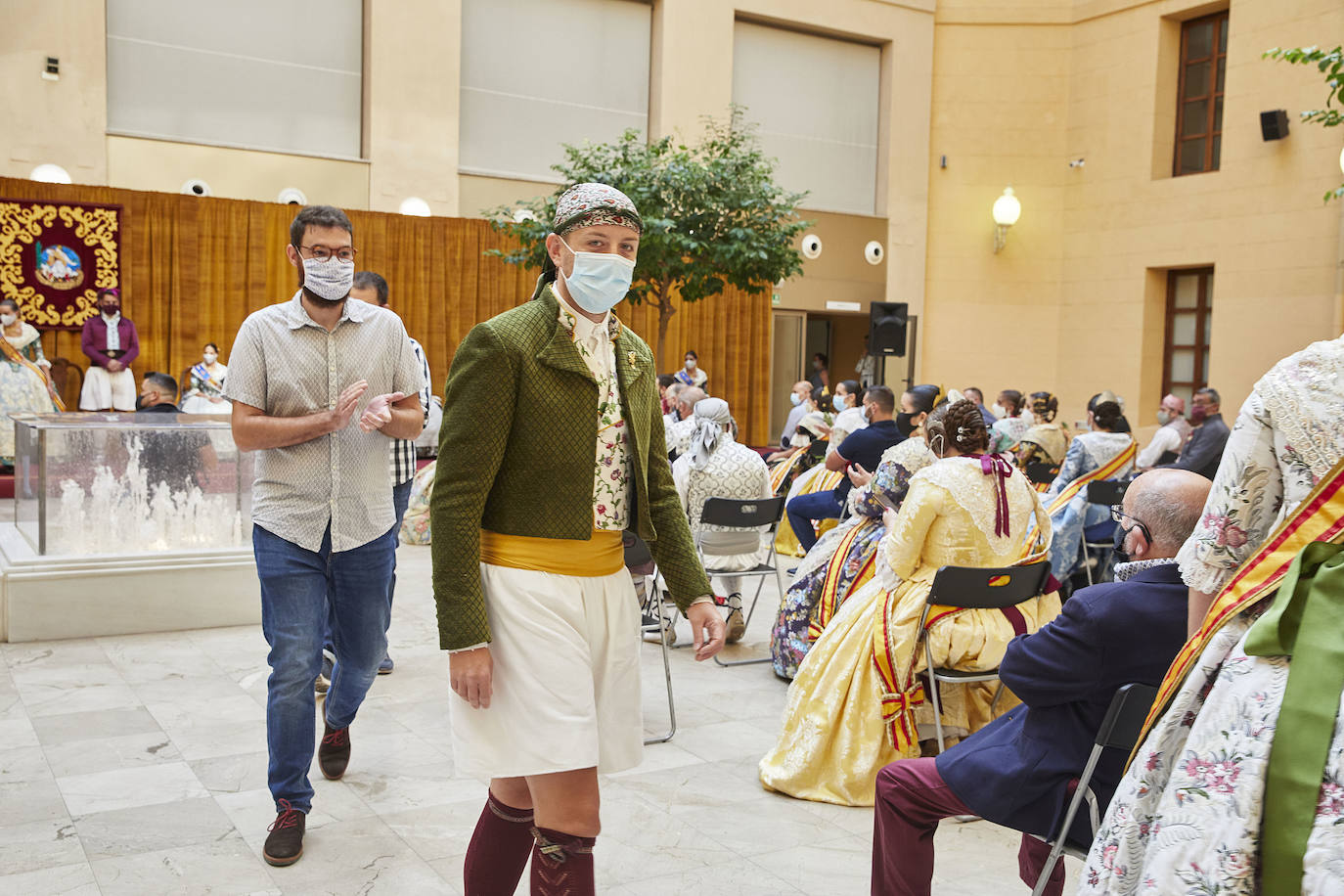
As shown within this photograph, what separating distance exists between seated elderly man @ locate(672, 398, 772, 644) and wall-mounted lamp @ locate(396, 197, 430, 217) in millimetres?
8074

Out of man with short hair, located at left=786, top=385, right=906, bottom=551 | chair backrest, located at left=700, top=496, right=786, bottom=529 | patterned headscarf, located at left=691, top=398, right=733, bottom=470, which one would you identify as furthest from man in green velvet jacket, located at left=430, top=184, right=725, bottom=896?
man with short hair, located at left=786, top=385, right=906, bottom=551

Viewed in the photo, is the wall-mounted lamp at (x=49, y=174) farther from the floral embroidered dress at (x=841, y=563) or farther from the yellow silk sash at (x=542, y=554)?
the yellow silk sash at (x=542, y=554)

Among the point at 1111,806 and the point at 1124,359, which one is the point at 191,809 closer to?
the point at 1111,806

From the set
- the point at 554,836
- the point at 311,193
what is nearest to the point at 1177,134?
the point at 311,193

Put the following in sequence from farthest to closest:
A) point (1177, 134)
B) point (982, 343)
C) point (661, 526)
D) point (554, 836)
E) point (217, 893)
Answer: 1. point (982, 343)
2. point (1177, 134)
3. point (217, 893)
4. point (661, 526)
5. point (554, 836)

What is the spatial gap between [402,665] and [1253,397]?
3.94 m

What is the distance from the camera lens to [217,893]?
8.82ft

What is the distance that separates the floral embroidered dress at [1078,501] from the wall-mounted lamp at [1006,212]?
8.78m

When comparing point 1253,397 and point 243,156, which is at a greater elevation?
point 243,156

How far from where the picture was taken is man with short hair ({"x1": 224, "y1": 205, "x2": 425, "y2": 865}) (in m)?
2.85


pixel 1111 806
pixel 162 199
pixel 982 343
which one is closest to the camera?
pixel 1111 806

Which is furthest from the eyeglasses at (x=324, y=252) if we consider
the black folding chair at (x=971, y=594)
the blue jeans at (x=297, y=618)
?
the black folding chair at (x=971, y=594)

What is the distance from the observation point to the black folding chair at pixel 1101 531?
613 centimetres

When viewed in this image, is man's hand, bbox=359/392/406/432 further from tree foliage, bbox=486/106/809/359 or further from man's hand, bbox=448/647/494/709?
tree foliage, bbox=486/106/809/359
